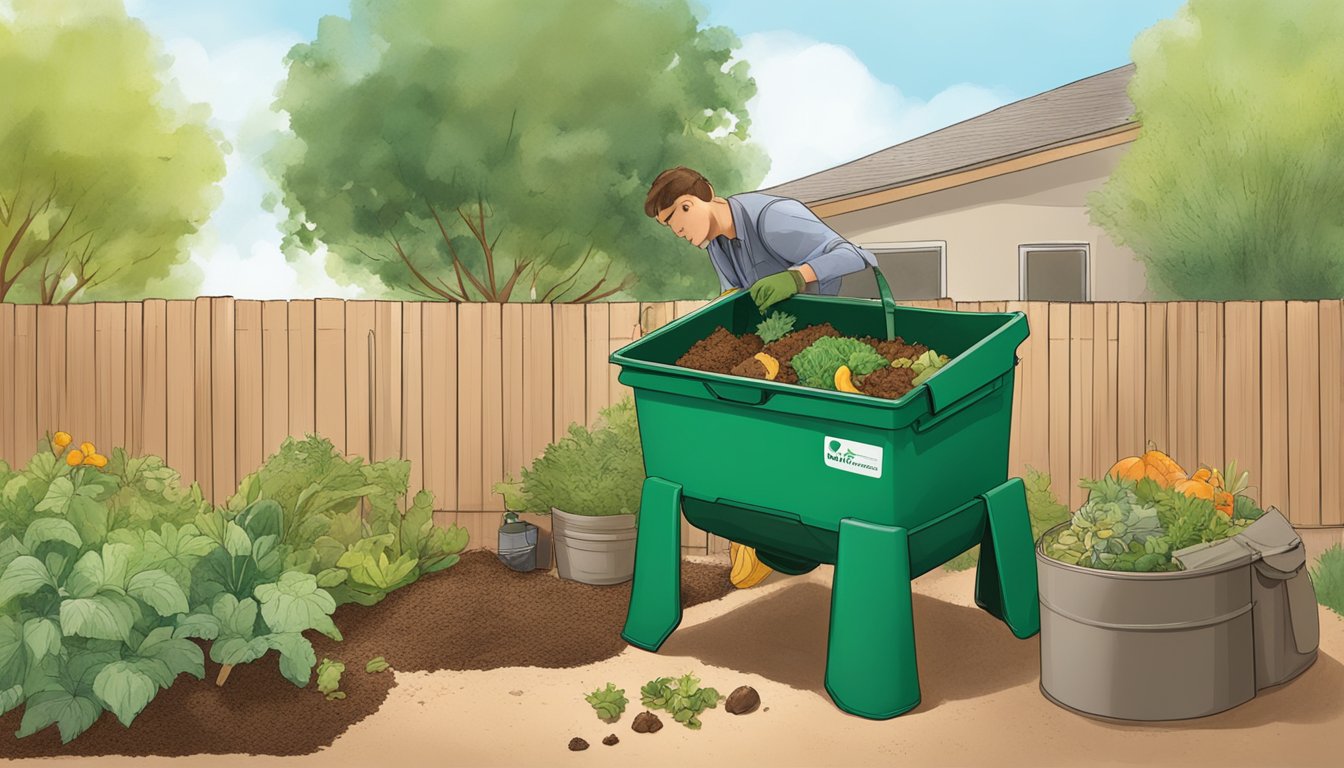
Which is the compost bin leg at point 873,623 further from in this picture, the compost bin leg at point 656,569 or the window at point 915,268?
the window at point 915,268

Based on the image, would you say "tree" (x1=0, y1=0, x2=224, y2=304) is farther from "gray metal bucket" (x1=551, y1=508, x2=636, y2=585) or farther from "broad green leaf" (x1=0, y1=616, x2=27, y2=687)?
"broad green leaf" (x1=0, y1=616, x2=27, y2=687)

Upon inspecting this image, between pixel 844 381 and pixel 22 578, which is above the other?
pixel 844 381

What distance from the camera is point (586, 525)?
5574mm

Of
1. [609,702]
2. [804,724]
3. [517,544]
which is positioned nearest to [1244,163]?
[517,544]

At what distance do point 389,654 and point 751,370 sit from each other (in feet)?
5.56

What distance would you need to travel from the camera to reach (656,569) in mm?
4738

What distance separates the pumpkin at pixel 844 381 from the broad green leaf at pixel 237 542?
6.60 feet

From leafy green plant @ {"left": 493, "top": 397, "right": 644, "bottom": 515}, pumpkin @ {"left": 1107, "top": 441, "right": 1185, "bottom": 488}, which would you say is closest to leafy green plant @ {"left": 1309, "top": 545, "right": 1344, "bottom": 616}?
pumpkin @ {"left": 1107, "top": 441, "right": 1185, "bottom": 488}

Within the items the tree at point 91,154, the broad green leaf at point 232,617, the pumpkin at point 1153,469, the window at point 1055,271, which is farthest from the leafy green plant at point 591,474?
the tree at point 91,154

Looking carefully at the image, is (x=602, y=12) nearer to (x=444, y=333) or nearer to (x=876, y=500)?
(x=444, y=333)

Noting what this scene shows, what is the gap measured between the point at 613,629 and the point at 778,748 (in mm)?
1201

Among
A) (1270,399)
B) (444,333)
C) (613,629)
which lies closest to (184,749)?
(613,629)

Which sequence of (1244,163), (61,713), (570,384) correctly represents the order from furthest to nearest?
(1244,163), (570,384), (61,713)

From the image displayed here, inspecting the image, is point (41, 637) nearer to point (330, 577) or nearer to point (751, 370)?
point (330, 577)
